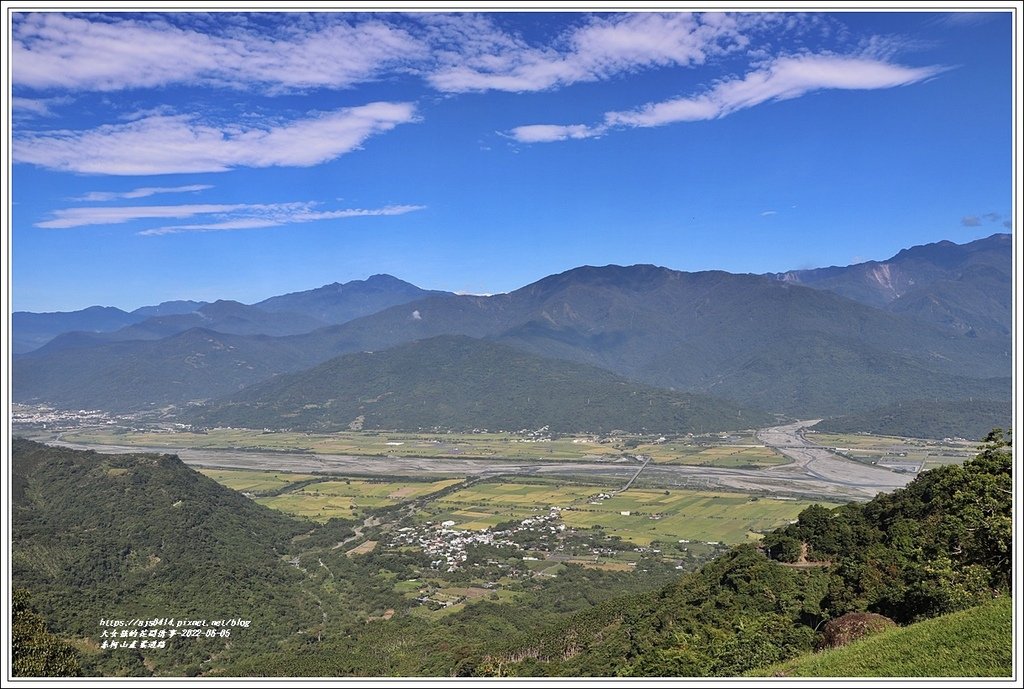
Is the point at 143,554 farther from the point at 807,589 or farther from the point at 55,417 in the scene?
the point at 55,417

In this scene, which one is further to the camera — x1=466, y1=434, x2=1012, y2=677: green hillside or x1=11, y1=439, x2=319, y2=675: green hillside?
x1=11, y1=439, x2=319, y2=675: green hillside

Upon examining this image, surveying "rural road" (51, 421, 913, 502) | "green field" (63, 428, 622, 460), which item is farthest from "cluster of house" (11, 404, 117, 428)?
"rural road" (51, 421, 913, 502)

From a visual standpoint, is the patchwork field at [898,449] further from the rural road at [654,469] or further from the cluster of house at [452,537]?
the cluster of house at [452,537]

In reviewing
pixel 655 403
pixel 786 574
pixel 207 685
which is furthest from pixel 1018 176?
pixel 655 403

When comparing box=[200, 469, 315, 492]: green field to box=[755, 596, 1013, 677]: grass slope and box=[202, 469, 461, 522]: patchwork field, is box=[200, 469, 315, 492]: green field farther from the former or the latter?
box=[755, 596, 1013, 677]: grass slope

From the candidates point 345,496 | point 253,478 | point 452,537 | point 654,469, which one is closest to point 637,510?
point 452,537

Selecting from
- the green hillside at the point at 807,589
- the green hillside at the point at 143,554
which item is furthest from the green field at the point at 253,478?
the green hillside at the point at 807,589
